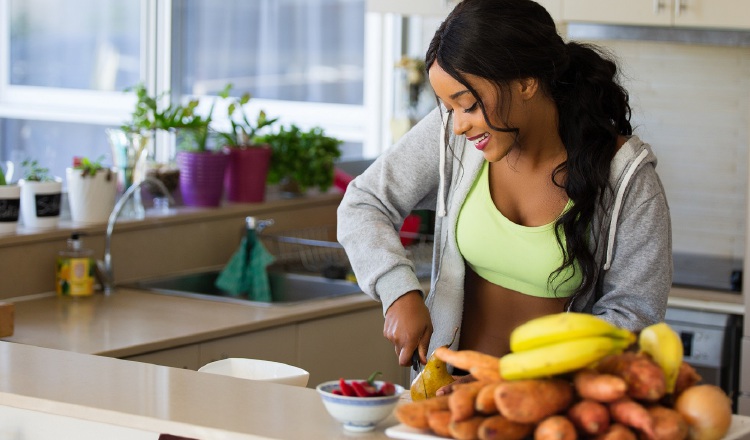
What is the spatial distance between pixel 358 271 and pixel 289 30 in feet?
9.80

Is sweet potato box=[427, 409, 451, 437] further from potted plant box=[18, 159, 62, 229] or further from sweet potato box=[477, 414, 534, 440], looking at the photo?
potted plant box=[18, 159, 62, 229]

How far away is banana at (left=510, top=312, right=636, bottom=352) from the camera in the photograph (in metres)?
1.31

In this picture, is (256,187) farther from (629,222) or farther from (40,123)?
(629,222)

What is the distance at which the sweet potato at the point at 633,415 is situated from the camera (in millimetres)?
1266

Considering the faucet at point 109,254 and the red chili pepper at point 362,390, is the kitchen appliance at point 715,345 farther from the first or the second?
the red chili pepper at point 362,390

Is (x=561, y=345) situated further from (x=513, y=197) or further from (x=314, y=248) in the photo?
(x=314, y=248)

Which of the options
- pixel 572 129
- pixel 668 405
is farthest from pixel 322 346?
pixel 668 405

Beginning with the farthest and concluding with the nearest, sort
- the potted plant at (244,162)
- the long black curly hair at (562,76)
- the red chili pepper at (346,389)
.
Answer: the potted plant at (244,162) → the long black curly hair at (562,76) → the red chili pepper at (346,389)

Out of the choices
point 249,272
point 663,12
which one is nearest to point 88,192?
point 249,272

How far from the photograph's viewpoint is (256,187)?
3.90 metres

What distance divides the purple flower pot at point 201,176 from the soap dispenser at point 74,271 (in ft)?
1.83

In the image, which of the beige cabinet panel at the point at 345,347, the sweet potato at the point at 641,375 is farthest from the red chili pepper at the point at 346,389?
the beige cabinet panel at the point at 345,347

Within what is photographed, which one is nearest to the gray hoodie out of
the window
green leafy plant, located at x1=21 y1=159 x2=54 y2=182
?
green leafy plant, located at x1=21 y1=159 x2=54 y2=182

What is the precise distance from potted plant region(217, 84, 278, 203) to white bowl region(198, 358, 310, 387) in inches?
Answer: 73.7
